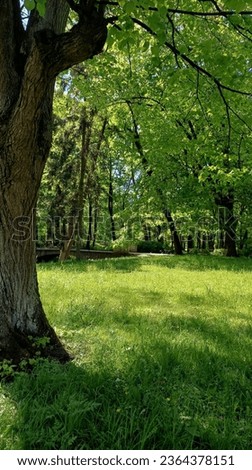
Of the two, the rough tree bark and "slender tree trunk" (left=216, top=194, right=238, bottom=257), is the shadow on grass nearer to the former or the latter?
the rough tree bark

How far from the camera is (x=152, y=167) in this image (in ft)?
55.5

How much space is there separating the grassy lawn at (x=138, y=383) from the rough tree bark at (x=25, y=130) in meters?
0.59

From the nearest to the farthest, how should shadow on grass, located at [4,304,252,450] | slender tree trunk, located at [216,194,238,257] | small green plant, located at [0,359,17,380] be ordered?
shadow on grass, located at [4,304,252,450]
small green plant, located at [0,359,17,380]
slender tree trunk, located at [216,194,238,257]

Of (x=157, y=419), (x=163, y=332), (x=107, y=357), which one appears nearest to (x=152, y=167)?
(x=163, y=332)

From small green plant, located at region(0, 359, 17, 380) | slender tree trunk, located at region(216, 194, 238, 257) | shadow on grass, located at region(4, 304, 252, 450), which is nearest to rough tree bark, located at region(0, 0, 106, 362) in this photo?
small green plant, located at region(0, 359, 17, 380)

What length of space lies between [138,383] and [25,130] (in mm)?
2779

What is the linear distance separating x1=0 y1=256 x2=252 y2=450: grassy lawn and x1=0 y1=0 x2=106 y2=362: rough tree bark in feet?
1.92

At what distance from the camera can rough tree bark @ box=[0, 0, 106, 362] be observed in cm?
356

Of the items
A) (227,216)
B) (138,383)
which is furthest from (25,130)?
(227,216)

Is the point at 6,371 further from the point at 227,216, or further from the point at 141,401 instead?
the point at 227,216

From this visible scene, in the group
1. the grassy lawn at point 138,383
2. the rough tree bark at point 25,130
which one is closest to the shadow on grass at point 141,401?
the grassy lawn at point 138,383

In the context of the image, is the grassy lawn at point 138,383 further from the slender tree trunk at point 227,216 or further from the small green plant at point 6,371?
the slender tree trunk at point 227,216
